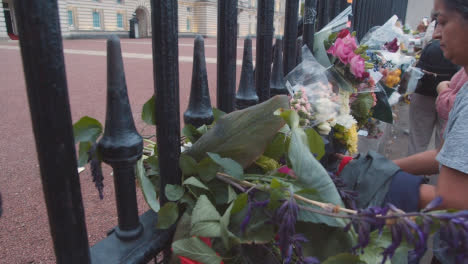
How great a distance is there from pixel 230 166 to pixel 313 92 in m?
1.04

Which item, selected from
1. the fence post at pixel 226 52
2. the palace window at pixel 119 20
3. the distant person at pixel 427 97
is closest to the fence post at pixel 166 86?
the fence post at pixel 226 52

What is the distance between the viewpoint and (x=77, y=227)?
30.4 inches

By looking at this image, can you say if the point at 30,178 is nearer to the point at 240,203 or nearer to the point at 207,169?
the point at 207,169

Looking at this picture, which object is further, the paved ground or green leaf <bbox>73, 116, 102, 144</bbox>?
the paved ground

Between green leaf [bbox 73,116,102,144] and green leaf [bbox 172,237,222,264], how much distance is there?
0.34 m

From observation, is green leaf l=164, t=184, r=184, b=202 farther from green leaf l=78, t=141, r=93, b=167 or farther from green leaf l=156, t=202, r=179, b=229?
green leaf l=78, t=141, r=93, b=167

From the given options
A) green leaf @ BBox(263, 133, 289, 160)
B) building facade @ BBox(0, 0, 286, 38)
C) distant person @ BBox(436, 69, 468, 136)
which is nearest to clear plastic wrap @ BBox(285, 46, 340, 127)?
green leaf @ BBox(263, 133, 289, 160)

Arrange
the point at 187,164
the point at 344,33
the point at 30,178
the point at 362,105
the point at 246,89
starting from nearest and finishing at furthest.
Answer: the point at 187,164 → the point at 246,89 → the point at 344,33 → the point at 362,105 → the point at 30,178

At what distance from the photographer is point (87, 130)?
865 mm

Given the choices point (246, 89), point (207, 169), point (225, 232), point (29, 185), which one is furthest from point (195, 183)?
point (29, 185)

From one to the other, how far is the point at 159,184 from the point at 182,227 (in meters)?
0.18

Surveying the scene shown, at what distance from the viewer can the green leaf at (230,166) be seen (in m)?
0.86

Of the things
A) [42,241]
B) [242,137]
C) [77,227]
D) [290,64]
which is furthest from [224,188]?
[42,241]

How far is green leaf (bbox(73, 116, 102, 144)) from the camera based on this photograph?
843 mm
